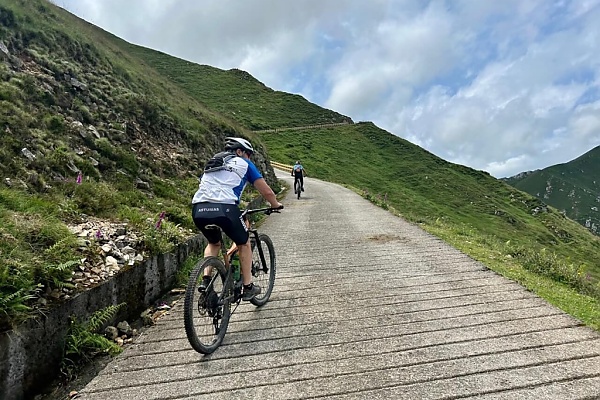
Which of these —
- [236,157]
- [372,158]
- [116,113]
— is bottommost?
[236,157]

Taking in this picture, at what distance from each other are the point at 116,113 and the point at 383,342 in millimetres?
10550

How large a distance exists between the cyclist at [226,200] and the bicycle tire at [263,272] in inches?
25.5

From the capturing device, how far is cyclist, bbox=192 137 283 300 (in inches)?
184

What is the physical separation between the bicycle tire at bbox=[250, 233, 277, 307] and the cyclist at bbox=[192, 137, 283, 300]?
25.5 inches

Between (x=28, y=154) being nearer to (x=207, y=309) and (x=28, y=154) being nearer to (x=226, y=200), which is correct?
(x=226, y=200)

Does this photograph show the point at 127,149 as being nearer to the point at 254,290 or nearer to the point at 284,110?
the point at 254,290

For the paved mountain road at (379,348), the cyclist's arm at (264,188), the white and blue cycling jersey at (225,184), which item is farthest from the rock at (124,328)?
the cyclist's arm at (264,188)

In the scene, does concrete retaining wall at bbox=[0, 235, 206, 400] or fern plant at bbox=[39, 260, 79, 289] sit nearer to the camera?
concrete retaining wall at bbox=[0, 235, 206, 400]

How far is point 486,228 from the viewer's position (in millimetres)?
36250

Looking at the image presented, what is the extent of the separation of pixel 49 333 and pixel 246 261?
7.08 ft

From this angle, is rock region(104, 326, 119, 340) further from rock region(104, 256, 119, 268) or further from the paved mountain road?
rock region(104, 256, 119, 268)

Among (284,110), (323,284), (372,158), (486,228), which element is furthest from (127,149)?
(284,110)

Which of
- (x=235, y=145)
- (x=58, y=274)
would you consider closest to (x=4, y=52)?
(x=58, y=274)

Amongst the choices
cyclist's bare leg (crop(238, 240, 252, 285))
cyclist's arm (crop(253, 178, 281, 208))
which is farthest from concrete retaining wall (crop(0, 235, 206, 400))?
cyclist's arm (crop(253, 178, 281, 208))
